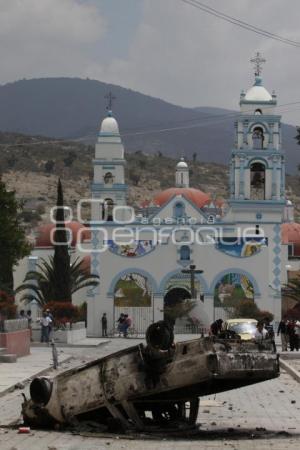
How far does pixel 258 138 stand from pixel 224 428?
50059 mm

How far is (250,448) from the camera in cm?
1331

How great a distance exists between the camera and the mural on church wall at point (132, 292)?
56.8 metres

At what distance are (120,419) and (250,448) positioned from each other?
217cm

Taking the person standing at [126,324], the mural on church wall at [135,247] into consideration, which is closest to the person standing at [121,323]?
the person standing at [126,324]

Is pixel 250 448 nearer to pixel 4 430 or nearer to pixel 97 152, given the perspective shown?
pixel 4 430

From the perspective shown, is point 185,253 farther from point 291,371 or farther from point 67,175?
point 67,175

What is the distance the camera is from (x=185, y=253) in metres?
56.6

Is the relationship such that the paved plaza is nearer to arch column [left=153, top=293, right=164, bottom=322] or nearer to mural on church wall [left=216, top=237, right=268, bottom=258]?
arch column [left=153, top=293, right=164, bottom=322]

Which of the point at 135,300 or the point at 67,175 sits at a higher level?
the point at 67,175

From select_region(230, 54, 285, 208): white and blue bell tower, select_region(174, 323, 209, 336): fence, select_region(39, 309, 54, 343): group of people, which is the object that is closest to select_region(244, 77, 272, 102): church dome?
select_region(230, 54, 285, 208): white and blue bell tower

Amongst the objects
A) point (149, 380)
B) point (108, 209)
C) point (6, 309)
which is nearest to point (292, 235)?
point (108, 209)

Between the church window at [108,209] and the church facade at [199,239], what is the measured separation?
2.4 inches

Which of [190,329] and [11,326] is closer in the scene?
[11,326]

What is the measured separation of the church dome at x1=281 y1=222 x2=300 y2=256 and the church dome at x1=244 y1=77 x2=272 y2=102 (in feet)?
46.7
